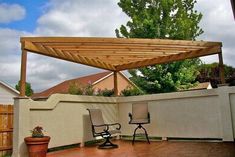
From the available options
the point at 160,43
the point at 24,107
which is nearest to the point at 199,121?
the point at 160,43

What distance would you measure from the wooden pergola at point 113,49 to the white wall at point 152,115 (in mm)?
620

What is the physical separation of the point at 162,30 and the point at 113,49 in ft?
25.3

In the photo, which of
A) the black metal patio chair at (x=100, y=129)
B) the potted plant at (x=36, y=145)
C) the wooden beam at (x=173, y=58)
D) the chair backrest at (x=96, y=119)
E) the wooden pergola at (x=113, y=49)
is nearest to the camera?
the potted plant at (x=36, y=145)

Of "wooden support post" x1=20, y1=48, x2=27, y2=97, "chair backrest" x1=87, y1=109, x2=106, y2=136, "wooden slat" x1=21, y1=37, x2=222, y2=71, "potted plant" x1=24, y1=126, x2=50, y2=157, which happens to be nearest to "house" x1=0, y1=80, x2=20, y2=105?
"wooden slat" x1=21, y1=37, x2=222, y2=71

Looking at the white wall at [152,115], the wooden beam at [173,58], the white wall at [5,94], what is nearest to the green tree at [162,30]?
the wooden beam at [173,58]

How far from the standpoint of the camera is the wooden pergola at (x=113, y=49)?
5.65m

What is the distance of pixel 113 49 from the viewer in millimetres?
6648

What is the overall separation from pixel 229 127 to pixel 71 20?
331 inches

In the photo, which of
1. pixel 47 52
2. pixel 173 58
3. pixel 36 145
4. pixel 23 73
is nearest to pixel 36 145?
pixel 36 145

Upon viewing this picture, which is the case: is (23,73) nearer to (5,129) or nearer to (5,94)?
(5,129)

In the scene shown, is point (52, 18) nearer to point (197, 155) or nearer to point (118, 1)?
point (118, 1)

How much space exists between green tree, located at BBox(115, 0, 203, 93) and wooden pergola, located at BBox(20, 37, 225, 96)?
204 inches

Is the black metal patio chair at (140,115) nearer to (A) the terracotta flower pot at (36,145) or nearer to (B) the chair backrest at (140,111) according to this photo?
(B) the chair backrest at (140,111)

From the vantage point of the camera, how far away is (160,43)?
6203mm
